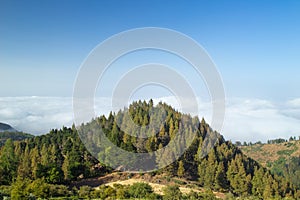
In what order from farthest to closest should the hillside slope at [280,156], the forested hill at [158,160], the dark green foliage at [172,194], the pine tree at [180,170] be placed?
the hillside slope at [280,156]
the pine tree at [180,170]
the forested hill at [158,160]
the dark green foliage at [172,194]

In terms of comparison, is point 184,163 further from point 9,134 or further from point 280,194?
point 9,134

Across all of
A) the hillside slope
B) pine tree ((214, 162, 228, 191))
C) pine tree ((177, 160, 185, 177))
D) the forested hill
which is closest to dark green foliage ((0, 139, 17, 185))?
the forested hill

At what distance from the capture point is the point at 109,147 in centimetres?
2862

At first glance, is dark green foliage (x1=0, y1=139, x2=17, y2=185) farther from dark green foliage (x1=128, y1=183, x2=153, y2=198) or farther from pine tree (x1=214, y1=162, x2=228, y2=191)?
pine tree (x1=214, y1=162, x2=228, y2=191)

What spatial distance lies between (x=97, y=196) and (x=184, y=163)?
997cm

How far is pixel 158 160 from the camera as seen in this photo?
92.4 ft

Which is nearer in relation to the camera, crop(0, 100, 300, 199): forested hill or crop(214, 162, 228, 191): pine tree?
crop(0, 100, 300, 199): forested hill

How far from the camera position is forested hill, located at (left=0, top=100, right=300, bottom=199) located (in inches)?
1084

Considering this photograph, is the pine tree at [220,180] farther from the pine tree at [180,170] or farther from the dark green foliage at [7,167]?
the dark green foliage at [7,167]

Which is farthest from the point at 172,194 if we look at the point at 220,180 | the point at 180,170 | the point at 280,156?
the point at 280,156

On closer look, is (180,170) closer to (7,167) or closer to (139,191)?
(139,191)

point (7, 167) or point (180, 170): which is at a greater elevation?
point (180, 170)

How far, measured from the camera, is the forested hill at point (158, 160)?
27531mm

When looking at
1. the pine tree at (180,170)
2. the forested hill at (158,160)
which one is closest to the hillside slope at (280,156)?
the forested hill at (158,160)
